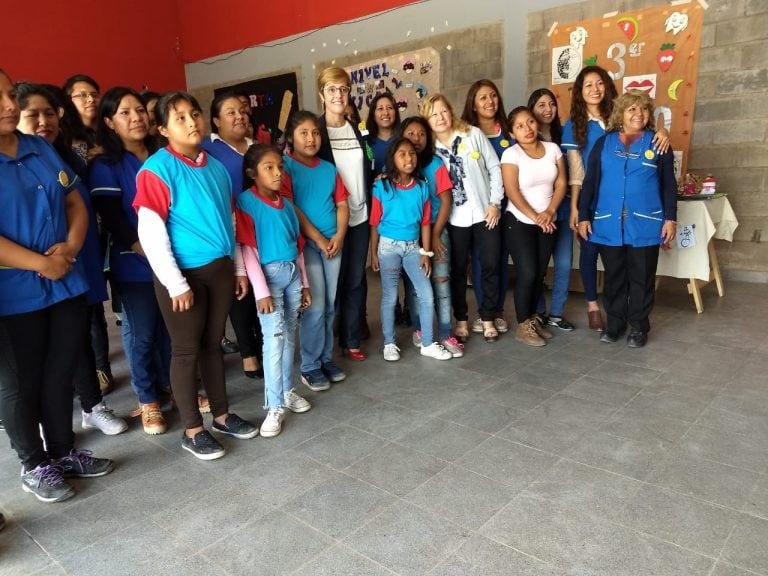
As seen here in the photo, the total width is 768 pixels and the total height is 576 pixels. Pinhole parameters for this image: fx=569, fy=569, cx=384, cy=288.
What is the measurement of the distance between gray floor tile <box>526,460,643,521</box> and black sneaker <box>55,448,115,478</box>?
150 cm

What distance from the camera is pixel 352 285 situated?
2.97m

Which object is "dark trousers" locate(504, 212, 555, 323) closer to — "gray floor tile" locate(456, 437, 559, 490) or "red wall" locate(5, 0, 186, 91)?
"gray floor tile" locate(456, 437, 559, 490)

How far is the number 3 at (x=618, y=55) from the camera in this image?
4.12m

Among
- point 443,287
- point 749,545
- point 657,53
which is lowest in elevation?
point 749,545

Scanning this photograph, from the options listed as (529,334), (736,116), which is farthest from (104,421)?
(736,116)

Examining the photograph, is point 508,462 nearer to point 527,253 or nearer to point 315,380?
point 315,380

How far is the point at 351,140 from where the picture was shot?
9.19ft

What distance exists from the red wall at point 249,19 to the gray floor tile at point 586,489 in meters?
4.59

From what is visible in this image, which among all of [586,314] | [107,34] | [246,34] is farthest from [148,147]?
[107,34]

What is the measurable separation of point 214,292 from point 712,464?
5.99ft

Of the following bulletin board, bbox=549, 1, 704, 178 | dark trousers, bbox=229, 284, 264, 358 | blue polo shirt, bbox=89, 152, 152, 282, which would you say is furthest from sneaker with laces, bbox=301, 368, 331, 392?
bulletin board, bbox=549, 1, 704, 178

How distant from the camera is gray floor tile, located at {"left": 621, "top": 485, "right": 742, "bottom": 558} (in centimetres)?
156

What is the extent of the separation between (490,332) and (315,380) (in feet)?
3.58

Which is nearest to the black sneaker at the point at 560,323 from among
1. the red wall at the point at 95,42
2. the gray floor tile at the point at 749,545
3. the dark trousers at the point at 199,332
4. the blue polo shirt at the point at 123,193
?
the gray floor tile at the point at 749,545
